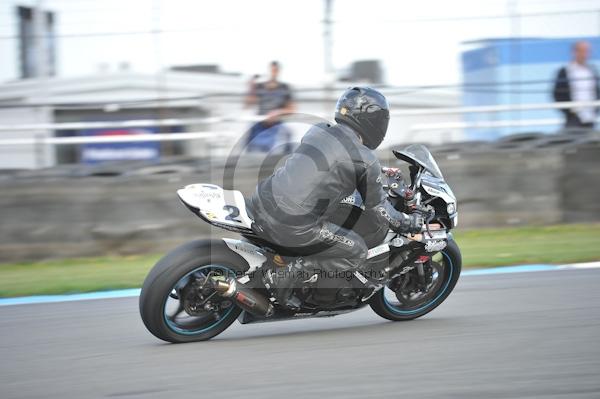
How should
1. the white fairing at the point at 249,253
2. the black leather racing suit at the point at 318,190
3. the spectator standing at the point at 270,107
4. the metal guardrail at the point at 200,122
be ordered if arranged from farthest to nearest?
1. the spectator standing at the point at 270,107
2. the metal guardrail at the point at 200,122
3. the white fairing at the point at 249,253
4. the black leather racing suit at the point at 318,190

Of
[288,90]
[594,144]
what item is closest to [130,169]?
[288,90]

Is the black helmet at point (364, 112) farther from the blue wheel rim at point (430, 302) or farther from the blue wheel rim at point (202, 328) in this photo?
the blue wheel rim at point (202, 328)

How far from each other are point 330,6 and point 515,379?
20.5ft

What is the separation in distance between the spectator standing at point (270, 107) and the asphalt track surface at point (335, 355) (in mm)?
3648

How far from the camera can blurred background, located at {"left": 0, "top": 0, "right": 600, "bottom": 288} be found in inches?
346

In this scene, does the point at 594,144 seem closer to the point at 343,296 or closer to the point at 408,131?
the point at 408,131

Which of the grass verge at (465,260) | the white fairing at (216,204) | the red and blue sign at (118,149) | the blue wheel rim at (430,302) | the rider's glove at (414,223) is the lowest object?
the grass verge at (465,260)

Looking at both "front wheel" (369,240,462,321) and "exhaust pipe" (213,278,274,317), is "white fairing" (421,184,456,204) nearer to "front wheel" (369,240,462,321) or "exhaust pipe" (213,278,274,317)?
"front wheel" (369,240,462,321)

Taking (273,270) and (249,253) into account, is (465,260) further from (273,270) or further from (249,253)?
(249,253)

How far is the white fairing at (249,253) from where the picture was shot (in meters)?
5.09

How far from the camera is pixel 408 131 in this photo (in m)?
9.67

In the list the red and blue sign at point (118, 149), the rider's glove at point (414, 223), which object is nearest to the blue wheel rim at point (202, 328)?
the rider's glove at point (414, 223)

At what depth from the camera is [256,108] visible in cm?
959

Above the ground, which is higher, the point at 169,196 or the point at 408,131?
the point at 408,131
